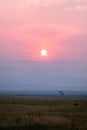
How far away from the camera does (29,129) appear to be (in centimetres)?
3052

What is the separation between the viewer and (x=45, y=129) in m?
30.9

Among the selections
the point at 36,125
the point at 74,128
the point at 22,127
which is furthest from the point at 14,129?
the point at 74,128

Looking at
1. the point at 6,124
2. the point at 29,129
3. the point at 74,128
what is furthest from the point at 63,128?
the point at 6,124

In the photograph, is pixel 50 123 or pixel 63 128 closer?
pixel 63 128

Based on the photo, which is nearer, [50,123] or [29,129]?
[29,129]

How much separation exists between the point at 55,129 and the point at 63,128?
1354 mm

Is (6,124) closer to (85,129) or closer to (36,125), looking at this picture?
(36,125)

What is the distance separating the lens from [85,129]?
1228 inches

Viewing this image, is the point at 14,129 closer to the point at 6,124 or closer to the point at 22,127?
the point at 22,127

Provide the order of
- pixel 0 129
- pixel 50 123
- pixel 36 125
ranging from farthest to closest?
pixel 50 123
pixel 36 125
pixel 0 129

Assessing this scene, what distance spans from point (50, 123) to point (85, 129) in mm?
5565

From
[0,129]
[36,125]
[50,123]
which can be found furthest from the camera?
[50,123]

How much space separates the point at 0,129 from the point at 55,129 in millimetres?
4823

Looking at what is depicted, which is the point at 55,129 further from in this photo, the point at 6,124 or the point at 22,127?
the point at 6,124
